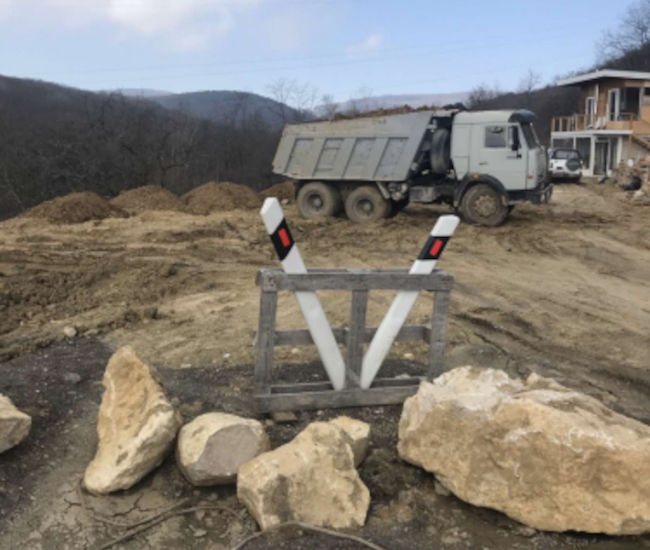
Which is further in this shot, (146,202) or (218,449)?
(146,202)

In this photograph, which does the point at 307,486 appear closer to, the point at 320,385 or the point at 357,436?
the point at 357,436

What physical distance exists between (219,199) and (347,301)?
11326 mm

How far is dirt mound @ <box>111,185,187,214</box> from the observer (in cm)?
1808

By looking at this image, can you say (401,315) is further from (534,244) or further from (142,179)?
(142,179)

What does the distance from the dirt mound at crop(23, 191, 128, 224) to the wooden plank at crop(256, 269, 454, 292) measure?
41.0ft

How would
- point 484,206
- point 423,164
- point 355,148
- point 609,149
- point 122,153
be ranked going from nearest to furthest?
point 484,206
point 423,164
point 355,148
point 122,153
point 609,149

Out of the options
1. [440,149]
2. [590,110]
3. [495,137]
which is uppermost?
[590,110]

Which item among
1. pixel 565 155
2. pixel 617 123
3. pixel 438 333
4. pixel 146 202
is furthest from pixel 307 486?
pixel 617 123

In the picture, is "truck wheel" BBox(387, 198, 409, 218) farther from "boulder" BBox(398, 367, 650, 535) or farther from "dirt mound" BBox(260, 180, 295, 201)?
"boulder" BBox(398, 367, 650, 535)

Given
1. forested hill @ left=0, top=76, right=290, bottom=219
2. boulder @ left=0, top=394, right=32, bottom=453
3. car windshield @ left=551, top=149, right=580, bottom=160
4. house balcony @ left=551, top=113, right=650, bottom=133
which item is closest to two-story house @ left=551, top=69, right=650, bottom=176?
house balcony @ left=551, top=113, right=650, bottom=133

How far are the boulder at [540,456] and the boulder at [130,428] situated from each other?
148 cm

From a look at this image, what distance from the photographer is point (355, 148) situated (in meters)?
16.0

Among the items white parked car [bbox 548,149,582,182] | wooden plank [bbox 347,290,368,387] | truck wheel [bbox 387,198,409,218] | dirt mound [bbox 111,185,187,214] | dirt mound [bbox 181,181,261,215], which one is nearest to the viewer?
wooden plank [bbox 347,290,368,387]

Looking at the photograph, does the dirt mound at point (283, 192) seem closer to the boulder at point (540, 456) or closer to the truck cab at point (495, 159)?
the truck cab at point (495, 159)
